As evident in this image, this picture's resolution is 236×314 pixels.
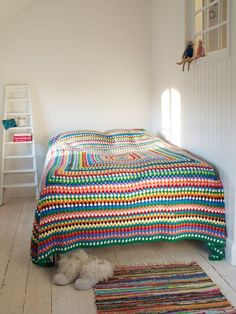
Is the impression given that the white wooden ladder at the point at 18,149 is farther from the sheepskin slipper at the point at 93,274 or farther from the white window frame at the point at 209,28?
the sheepskin slipper at the point at 93,274

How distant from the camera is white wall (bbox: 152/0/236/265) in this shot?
2.73m

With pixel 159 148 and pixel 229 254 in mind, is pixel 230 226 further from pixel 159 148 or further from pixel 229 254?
pixel 159 148

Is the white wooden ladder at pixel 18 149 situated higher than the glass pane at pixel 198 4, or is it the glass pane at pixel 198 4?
the glass pane at pixel 198 4

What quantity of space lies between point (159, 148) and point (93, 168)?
3.17 feet

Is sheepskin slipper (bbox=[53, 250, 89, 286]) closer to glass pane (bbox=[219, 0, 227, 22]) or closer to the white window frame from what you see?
the white window frame

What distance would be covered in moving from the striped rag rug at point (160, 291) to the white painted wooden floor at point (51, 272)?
0.24ft

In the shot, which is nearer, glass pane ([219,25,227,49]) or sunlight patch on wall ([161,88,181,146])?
glass pane ([219,25,227,49])

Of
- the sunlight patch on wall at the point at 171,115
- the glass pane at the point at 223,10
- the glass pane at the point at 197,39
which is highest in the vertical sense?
the glass pane at the point at 223,10

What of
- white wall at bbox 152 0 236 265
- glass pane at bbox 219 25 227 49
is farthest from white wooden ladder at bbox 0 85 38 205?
glass pane at bbox 219 25 227 49

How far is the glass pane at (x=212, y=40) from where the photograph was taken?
3.01 m

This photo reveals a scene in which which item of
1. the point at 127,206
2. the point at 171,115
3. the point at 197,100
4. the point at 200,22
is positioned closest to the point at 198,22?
the point at 200,22

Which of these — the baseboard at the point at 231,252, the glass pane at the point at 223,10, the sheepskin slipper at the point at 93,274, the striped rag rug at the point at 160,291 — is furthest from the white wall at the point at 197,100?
the sheepskin slipper at the point at 93,274

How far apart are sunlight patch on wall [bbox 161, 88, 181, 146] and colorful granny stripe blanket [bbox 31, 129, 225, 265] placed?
0.88 metres

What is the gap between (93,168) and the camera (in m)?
2.90
